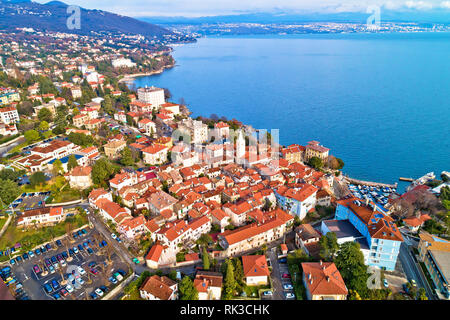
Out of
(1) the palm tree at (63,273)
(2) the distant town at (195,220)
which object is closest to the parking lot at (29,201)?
(2) the distant town at (195,220)

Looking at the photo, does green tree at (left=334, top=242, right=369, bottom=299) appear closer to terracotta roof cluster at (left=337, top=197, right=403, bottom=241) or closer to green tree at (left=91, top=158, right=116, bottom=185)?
terracotta roof cluster at (left=337, top=197, right=403, bottom=241)

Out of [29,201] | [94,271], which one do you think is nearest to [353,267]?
[94,271]

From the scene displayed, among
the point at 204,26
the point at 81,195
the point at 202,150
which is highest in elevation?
the point at 204,26

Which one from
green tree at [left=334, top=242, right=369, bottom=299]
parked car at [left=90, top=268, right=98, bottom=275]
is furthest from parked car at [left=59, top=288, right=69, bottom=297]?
green tree at [left=334, top=242, right=369, bottom=299]

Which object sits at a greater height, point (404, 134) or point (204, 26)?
point (204, 26)

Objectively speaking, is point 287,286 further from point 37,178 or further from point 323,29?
point 323,29

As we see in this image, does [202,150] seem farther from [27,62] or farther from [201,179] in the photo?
[27,62]

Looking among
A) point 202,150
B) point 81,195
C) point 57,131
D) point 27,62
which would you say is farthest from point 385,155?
point 27,62

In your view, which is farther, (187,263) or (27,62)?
(27,62)
